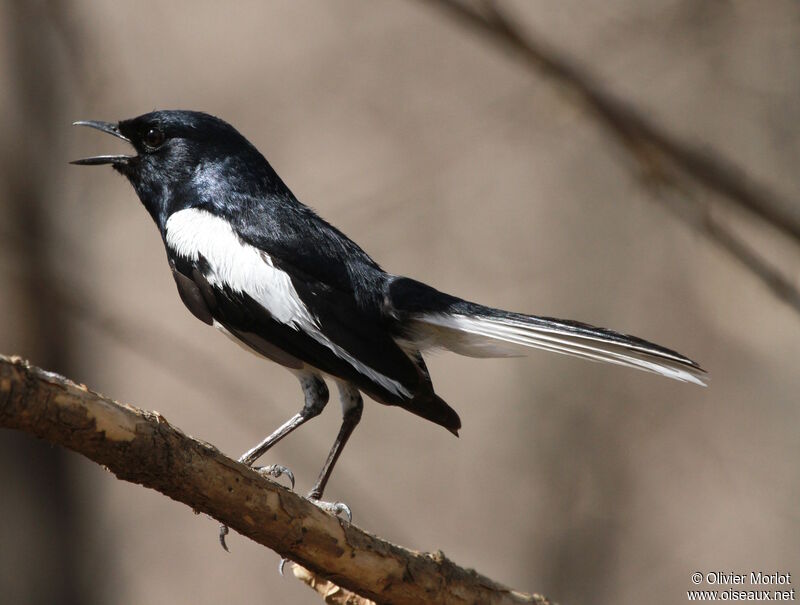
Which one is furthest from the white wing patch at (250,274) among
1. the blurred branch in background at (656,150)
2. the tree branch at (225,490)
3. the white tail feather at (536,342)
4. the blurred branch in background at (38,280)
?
the blurred branch in background at (38,280)

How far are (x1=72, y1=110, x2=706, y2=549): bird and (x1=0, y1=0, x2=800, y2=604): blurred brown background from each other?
6.24ft

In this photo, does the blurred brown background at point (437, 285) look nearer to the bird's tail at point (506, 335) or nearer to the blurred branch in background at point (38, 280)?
the blurred branch in background at point (38, 280)

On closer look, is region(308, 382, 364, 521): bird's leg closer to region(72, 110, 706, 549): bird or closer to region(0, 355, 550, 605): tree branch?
region(72, 110, 706, 549): bird

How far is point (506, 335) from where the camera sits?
311 centimetres

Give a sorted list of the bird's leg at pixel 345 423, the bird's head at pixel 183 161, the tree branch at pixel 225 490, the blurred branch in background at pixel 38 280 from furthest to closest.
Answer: the blurred branch in background at pixel 38 280 → the bird's head at pixel 183 161 → the bird's leg at pixel 345 423 → the tree branch at pixel 225 490

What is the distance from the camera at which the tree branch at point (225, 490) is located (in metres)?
2.00

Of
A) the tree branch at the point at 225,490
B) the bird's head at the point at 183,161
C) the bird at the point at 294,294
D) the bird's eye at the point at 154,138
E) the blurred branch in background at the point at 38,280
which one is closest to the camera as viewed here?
the tree branch at the point at 225,490

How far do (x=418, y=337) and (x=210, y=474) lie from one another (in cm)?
134

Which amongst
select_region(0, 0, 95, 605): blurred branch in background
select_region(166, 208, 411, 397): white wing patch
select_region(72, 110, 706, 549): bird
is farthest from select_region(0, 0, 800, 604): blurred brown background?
select_region(166, 208, 411, 397): white wing patch

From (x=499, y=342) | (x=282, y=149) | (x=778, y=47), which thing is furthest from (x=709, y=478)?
(x=499, y=342)

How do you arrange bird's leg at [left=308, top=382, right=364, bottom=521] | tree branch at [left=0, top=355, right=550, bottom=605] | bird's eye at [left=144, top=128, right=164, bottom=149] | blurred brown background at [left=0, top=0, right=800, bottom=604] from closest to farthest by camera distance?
1. tree branch at [left=0, top=355, right=550, bottom=605]
2. bird's leg at [left=308, top=382, right=364, bottom=521]
3. bird's eye at [left=144, top=128, right=164, bottom=149]
4. blurred brown background at [left=0, top=0, right=800, bottom=604]

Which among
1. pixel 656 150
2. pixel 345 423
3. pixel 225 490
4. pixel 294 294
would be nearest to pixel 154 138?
pixel 294 294

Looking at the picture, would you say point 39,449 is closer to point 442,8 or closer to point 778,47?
point 442,8

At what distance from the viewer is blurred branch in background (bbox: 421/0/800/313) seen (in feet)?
Result: 7.92
